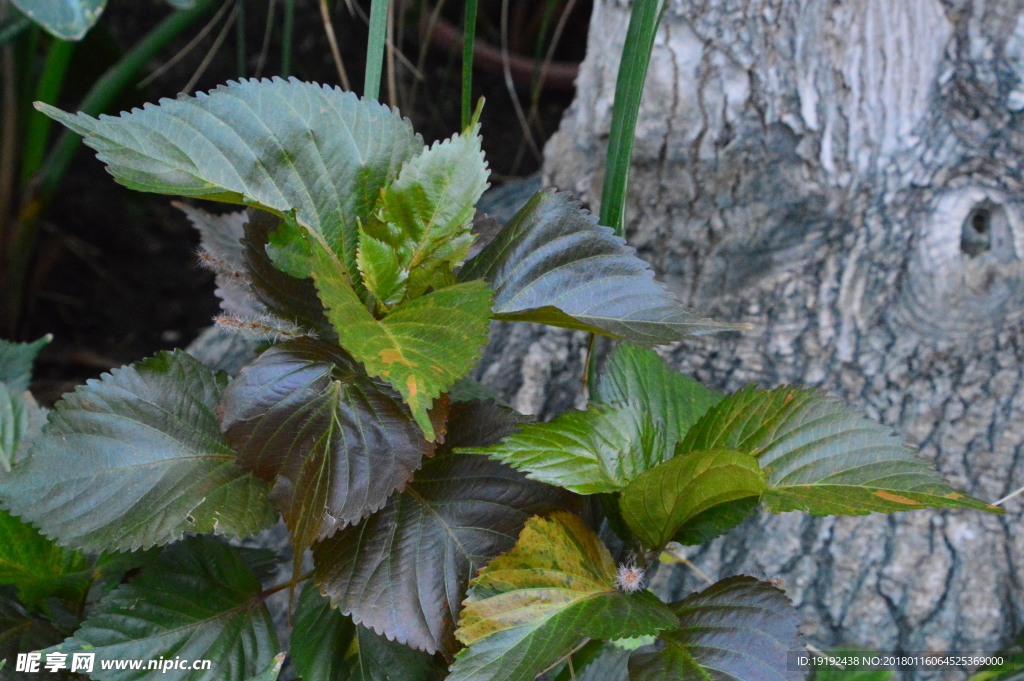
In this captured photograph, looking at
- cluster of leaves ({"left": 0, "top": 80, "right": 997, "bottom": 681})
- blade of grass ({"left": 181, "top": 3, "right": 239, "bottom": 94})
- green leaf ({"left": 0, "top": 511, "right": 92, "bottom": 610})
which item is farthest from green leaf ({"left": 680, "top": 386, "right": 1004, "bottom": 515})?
blade of grass ({"left": 181, "top": 3, "right": 239, "bottom": 94})

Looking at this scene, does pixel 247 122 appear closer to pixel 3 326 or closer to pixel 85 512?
pixel 85 512

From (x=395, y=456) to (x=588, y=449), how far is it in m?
0.14

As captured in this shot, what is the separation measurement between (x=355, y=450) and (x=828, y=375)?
24.3 inches

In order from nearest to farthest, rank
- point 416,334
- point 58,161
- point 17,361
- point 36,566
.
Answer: point 416,334, point 36,566, point 17,361, point 58,161

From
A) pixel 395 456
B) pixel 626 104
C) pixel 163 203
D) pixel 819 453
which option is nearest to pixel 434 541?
pixel 395 456

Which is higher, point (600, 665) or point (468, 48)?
point (468, 48)

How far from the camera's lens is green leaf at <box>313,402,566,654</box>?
19.9 inches

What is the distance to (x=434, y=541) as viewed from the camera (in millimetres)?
530

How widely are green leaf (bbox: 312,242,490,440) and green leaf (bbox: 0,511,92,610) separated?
1.03ft

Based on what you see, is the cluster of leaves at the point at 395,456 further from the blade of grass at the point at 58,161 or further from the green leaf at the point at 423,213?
the blade of grass at the point at 58,161

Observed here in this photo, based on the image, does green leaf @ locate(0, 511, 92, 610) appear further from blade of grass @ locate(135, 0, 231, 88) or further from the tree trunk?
blade of grass @ locate(135, 0, 231, 88)

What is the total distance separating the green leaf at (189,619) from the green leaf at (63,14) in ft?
1.53

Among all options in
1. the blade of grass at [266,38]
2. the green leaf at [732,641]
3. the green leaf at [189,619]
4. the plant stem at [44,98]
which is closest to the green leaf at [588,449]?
the green leaf at [732,641]

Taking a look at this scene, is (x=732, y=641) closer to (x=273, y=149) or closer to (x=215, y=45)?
(x=273, y=149)
